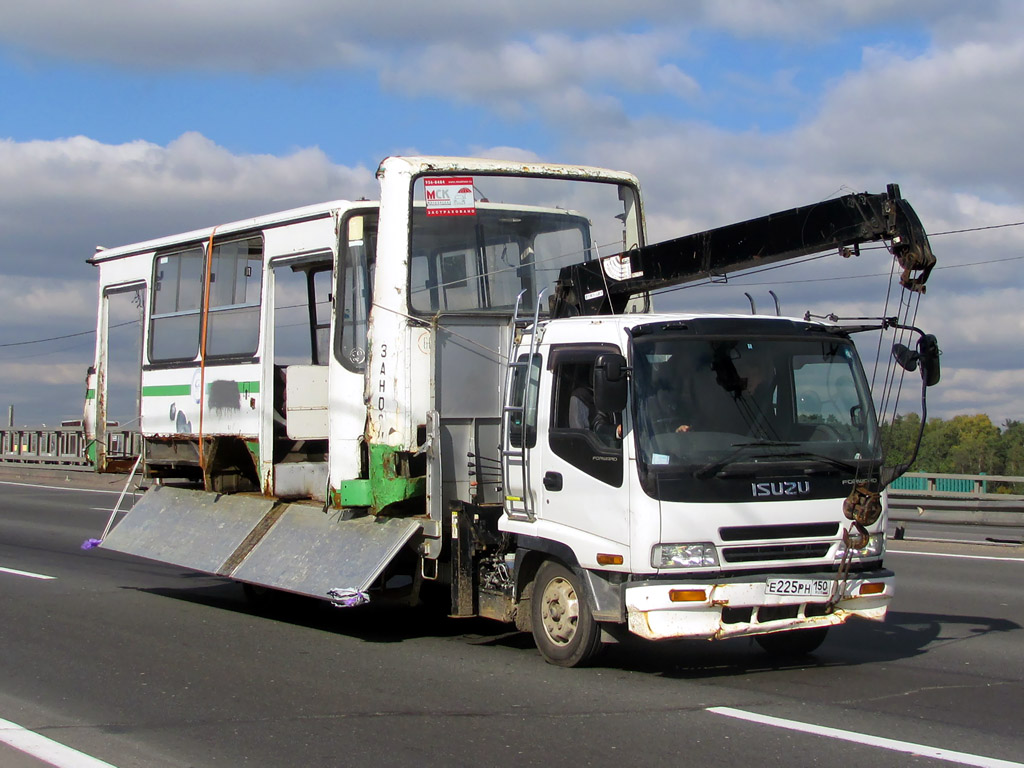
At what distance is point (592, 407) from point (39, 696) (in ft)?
13.0

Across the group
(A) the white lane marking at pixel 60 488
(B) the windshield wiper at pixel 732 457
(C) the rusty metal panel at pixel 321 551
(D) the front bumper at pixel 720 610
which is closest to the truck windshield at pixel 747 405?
(B) the windshield wiper at pixel 732 457

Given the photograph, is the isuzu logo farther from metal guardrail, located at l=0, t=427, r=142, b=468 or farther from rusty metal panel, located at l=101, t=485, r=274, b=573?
metal guardrail, located at l=0, t=427, r=142, b=468

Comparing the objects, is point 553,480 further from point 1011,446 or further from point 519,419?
point 1011,446

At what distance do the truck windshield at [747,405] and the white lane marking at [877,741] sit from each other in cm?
148

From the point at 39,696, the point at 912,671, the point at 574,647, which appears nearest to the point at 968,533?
the point at 912,671

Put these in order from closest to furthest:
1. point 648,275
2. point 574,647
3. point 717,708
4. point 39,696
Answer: point 717,708, point 39,696, point 574,647, point 648,275

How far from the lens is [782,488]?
7.43 meters

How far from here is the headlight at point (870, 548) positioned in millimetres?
7680

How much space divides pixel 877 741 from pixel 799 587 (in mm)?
1469

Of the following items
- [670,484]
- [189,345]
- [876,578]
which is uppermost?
[189,345]

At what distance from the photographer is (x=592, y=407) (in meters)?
7.78

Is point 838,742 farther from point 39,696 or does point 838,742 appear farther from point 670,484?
point 39,696

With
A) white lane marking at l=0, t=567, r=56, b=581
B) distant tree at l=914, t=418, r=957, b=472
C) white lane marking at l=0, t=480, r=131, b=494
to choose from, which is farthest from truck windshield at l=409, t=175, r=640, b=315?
distant tree at l=914, t=418, r=957, b=472

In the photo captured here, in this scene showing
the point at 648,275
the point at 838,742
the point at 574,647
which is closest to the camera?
the point at 838,742
